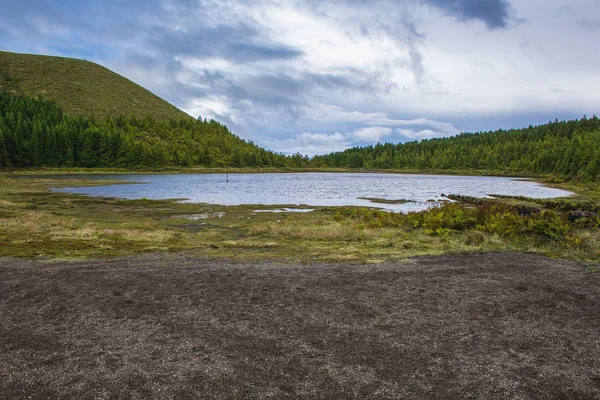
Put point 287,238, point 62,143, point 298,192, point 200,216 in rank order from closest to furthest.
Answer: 1. point 287,238
2. point 200,216
3. point 298,192
4. point 62,143

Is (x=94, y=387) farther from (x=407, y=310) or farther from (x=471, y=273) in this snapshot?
(x=471, y=273)

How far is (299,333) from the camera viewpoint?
10.1m

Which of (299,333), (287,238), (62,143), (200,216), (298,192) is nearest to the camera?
(299,333)

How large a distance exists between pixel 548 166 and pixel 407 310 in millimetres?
180934

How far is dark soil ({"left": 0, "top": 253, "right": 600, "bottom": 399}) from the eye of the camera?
7.69 metres

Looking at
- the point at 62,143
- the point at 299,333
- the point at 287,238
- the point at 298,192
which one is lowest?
the point at 298,192

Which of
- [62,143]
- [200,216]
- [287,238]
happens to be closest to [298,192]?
[200,216]

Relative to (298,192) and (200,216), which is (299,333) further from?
(298,192)

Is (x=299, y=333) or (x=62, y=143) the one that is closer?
(x=299, y=333)

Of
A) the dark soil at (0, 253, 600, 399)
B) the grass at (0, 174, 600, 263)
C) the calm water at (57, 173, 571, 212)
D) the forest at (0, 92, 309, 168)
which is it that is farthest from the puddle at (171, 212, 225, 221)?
the forest at (0, 92, 309, 168)

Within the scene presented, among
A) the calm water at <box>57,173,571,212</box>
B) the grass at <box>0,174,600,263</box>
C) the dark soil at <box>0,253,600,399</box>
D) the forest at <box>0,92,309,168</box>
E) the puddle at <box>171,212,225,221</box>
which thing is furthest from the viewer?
the forest at <box>0,92,309,168</box>

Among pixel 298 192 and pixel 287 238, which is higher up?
pixel 287 238

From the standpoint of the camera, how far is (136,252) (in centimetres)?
2122

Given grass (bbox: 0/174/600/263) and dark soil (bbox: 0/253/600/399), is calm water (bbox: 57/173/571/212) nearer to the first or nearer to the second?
grass (bbox: 0/174/600/263)
